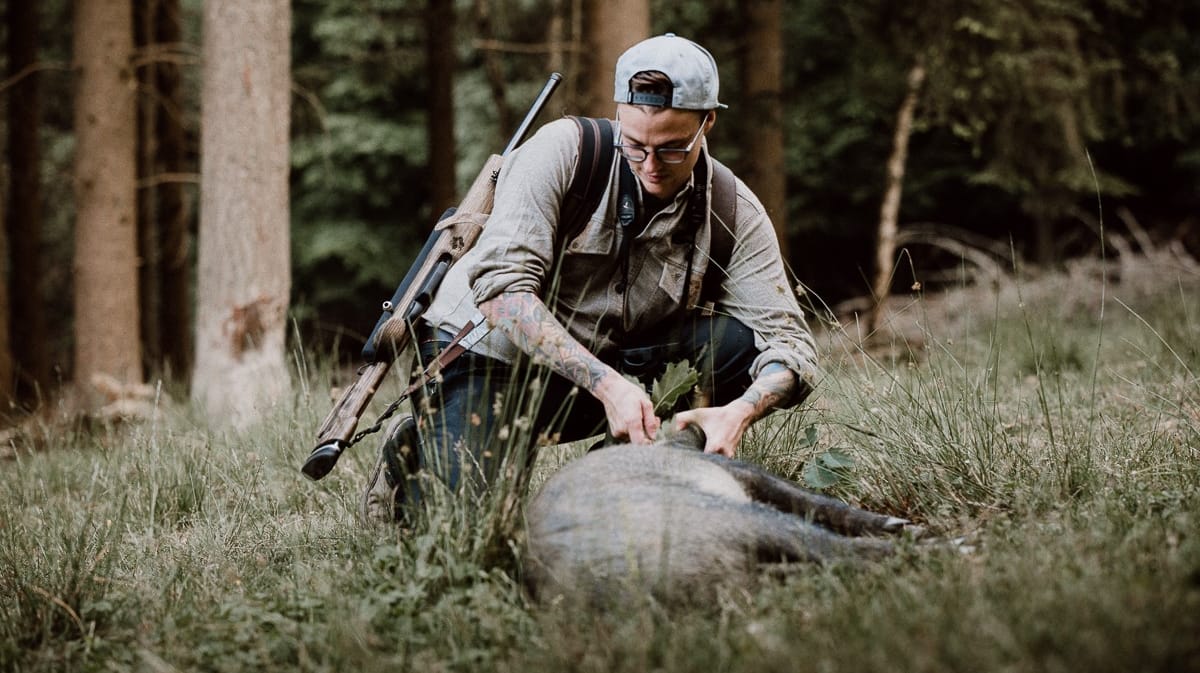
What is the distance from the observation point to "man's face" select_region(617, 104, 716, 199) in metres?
3.48

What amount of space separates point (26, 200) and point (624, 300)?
12.6 meters

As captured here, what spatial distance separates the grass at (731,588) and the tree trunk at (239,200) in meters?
2.26

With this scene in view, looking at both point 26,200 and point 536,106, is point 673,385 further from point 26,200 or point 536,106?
point 26,200

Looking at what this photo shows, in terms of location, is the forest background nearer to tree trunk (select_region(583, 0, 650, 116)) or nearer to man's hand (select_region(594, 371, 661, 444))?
tree trunk (select_region(583, 0, 650, 116))

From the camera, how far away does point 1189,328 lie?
6.05 meters

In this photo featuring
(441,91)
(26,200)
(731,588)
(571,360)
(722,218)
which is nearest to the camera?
(731,588)

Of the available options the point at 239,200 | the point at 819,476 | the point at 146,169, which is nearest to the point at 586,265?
the point at 819,476

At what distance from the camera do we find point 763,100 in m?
10.8

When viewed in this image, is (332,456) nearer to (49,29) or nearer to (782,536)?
(782,536)

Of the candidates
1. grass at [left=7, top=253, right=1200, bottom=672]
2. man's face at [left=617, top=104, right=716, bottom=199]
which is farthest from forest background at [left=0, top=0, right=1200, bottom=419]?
man's face at [left=617, top=104, right=716, bottom=199]

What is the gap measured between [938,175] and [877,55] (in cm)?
386

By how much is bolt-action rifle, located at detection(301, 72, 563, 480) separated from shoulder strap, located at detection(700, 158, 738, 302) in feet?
3.00

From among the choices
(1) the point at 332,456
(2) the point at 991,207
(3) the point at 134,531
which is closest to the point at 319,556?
(1) the point at 332,456

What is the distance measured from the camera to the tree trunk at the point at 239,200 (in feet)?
22.3
